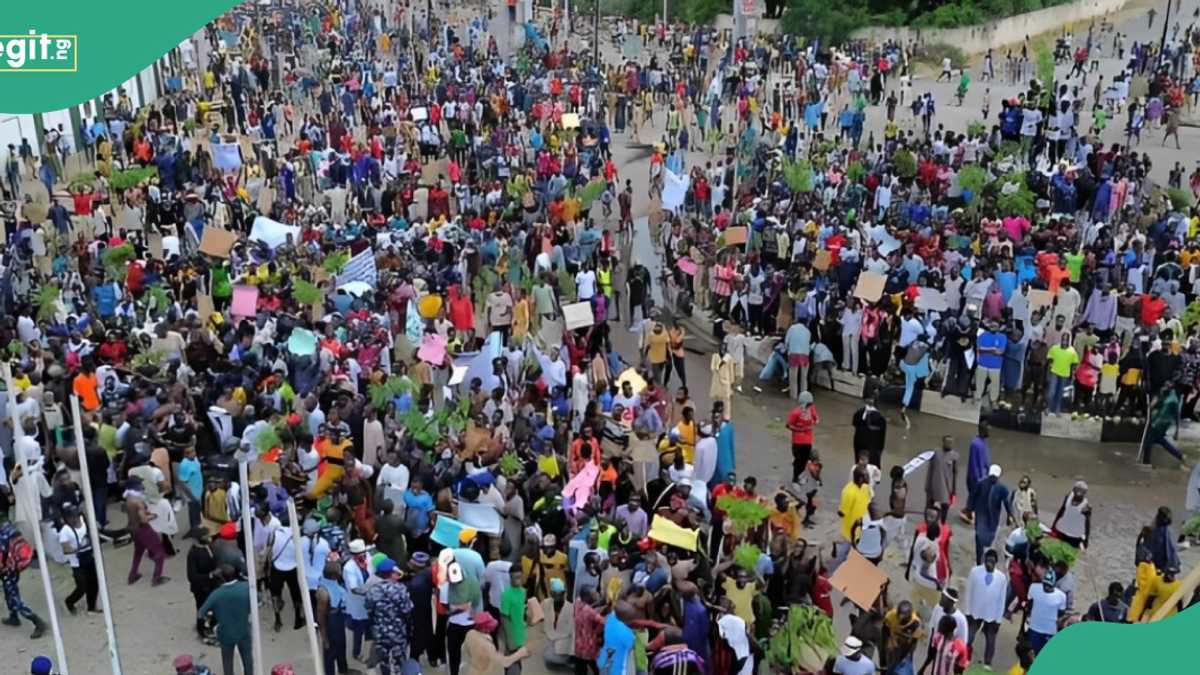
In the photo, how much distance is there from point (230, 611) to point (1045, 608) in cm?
605

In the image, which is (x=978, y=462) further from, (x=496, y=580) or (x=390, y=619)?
(x=390, y=619)

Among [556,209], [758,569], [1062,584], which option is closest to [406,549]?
[758,569]

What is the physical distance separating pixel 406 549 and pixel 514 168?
1298 cm

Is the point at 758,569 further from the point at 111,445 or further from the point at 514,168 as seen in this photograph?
the point at 514,168

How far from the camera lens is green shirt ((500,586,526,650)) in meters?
9.90

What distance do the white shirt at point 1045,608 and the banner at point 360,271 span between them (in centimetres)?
944

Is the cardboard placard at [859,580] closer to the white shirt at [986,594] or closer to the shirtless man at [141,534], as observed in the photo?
the white shirt at [986,594]

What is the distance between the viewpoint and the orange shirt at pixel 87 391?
13.2 meters

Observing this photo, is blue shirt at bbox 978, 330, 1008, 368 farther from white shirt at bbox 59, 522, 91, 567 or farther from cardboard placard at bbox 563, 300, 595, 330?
white shirt at bbox 59, 522, 91, 567

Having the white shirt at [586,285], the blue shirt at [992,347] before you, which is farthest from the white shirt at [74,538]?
the blue shirt at [992,347]

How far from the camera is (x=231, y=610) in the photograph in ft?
31.9

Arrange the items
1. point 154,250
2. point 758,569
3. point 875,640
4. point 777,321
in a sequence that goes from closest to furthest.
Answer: point 875,640
point 758,569
point 777,321
point 154,250

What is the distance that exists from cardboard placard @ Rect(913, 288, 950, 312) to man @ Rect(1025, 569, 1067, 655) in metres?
6.39

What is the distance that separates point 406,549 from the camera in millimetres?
11039
